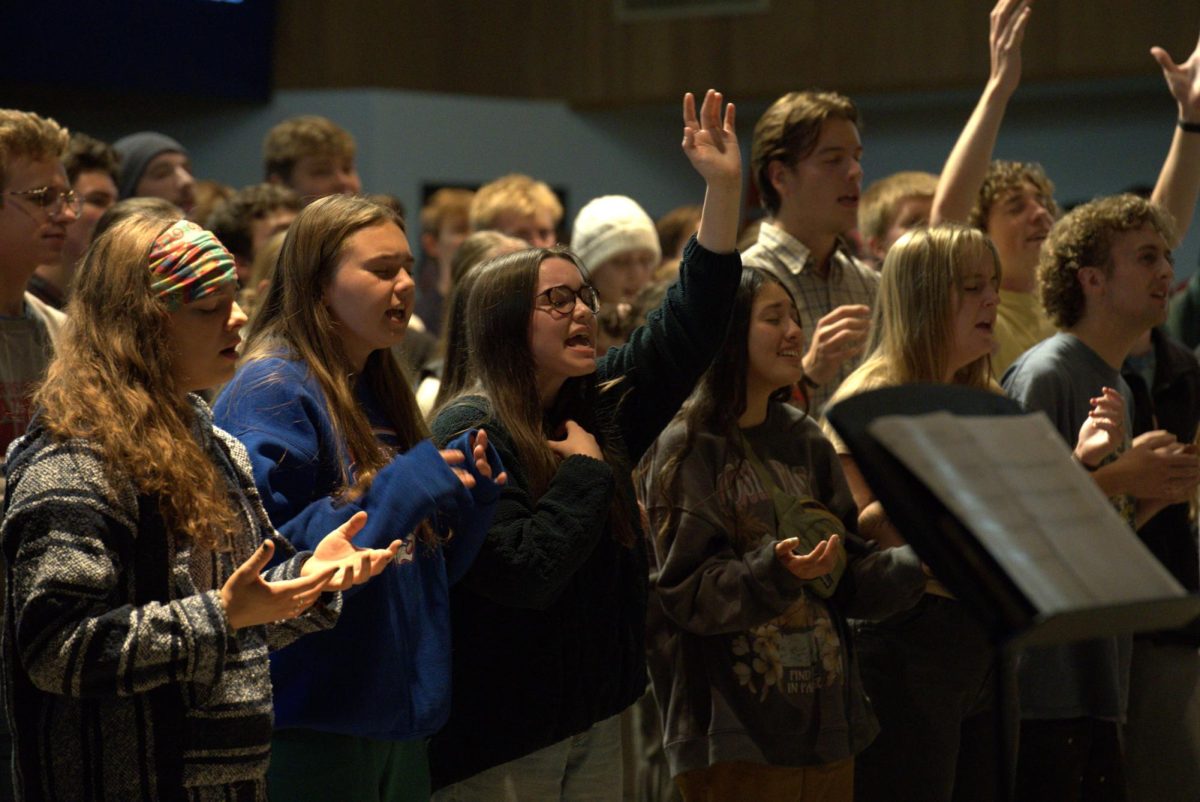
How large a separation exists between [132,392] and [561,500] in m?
0.75

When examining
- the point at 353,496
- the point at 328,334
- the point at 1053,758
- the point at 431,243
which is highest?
the point at 328,334

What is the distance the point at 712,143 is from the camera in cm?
283

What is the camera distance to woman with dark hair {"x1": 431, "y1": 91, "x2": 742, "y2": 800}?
257cm

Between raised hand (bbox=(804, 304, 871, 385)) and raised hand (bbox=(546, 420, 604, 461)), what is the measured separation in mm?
811

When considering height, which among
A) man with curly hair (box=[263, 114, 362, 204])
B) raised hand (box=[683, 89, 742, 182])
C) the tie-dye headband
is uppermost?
raised hand (box=[683, 89, 742, 182])

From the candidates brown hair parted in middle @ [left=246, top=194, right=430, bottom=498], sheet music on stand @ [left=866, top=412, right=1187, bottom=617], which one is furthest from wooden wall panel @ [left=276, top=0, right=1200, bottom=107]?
sheet music on stand @ [left=866, top=412, right=1187, bottom=617]

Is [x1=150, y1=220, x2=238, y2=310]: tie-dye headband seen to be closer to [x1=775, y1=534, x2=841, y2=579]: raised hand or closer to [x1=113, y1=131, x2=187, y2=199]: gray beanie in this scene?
[x1=775, y1=534, x2=841, y2=579]: raised hand

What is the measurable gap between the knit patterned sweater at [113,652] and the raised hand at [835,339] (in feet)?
5.42

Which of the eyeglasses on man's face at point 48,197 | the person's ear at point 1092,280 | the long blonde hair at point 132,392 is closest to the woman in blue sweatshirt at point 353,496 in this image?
the long blonde hair at point 132,392

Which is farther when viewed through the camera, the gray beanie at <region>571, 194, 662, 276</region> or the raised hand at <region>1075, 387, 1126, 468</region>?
the gray beanie at <region>571, 194, 662, 276</region>

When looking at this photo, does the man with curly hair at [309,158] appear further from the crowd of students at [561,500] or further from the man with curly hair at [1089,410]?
the man with curly hair at [1089,410]

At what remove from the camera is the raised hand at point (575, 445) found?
2.70 meters

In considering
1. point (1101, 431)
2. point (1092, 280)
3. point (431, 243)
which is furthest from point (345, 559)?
point (431, 243)

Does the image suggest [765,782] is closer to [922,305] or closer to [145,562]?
[922,305]
